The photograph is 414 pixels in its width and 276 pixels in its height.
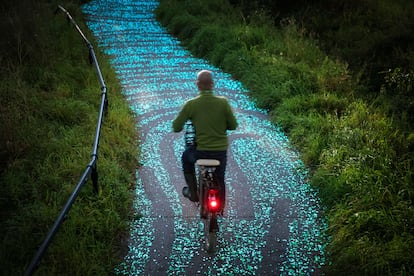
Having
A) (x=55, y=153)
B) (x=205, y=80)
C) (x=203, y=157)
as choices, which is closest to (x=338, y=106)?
(x=203, y=157)

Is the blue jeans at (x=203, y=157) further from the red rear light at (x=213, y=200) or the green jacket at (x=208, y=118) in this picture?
the red rear light at (x=213, y=200)

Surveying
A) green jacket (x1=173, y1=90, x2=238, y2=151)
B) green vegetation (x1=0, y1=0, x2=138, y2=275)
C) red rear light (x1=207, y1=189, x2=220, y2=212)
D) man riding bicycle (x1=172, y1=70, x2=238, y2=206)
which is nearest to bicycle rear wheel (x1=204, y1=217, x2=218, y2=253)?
red rear light (x1=207, y1=189, x2=220, y2=212)

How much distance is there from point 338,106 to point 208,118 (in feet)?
15.0

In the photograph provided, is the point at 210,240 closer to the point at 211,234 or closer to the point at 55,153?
the point at 211,234

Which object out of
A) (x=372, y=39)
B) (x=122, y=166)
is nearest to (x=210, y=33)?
(x=372, y=39)

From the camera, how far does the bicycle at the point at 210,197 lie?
4.59 metres

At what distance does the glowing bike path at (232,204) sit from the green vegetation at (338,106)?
325 millimetres

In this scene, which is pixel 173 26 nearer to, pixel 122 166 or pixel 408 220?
pixel 122 166

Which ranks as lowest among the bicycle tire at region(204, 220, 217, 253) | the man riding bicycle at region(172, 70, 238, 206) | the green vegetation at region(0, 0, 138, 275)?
the bicycle tire at region(204, 220, 217, 253)

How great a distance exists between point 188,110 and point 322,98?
15.3 feet

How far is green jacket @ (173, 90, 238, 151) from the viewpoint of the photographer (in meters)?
4.63

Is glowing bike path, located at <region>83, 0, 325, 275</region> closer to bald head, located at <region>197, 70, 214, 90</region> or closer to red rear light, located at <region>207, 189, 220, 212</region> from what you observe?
red rear light, located at <region>207, 189, 220, 212</region>

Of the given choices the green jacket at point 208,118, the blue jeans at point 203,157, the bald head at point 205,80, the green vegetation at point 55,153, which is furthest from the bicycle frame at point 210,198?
the green vegetation at point 55,153

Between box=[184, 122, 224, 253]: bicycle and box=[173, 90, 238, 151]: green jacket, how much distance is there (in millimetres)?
237
